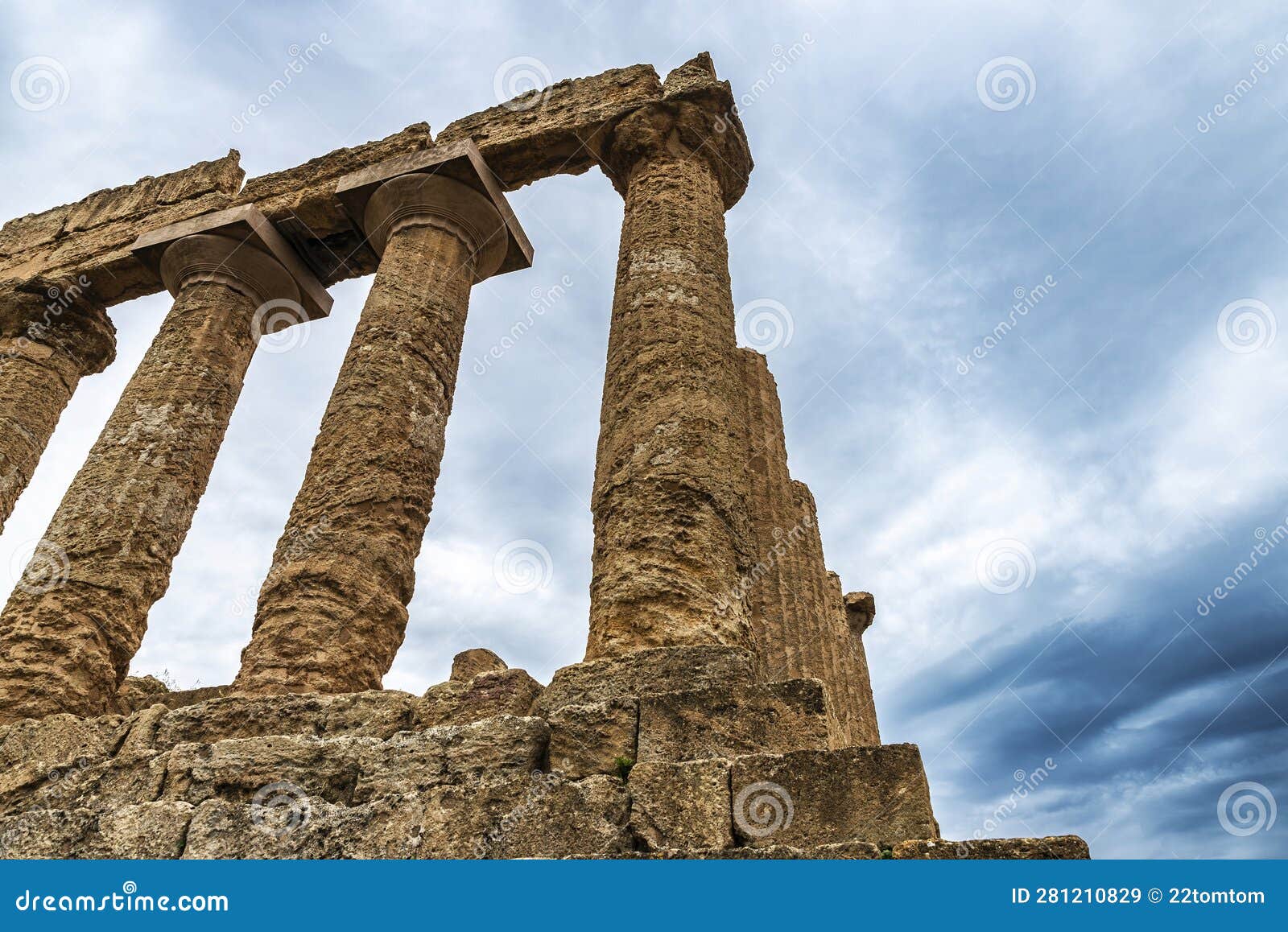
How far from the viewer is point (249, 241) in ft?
32.9

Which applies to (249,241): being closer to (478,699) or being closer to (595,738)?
(478,699)

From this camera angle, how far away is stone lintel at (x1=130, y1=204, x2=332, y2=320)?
32.7 feet

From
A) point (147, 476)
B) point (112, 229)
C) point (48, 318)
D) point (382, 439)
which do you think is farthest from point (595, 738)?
point (112, 229)

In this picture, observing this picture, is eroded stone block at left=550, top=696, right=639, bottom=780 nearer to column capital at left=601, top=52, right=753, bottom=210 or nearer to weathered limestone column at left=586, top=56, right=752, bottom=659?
weathered limestone column at left=586, top=56, right=752, bottom=659

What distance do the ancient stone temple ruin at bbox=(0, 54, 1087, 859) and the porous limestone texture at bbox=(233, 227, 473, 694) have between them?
27mm

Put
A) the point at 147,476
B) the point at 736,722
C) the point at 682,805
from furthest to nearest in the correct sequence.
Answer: the point at 147,476
the point at 736,722
the point at 682,805

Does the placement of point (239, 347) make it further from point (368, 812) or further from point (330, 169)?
point (368, 812)

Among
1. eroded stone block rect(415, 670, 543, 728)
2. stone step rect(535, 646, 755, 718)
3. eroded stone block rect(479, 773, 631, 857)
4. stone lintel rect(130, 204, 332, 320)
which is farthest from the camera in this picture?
stone lintel rect(130, 204, 332, 320)

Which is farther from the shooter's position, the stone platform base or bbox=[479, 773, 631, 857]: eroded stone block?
bbox=[479, 773, 631, 857]: eroded stone block

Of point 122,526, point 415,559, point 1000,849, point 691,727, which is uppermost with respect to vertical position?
point 122,526

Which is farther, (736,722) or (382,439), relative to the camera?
(382,439)

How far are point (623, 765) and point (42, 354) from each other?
35.4 feet

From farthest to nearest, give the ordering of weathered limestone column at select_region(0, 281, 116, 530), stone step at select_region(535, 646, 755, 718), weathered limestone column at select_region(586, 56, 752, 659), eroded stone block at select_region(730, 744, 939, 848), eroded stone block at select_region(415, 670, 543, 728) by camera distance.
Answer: weathered limestone column at select_region(0, 281, 116, 530) < weathered limestone column at select_region(586, 56, 752, 659) < eroded stone block at select_region(415, 670, 543, 728) < stone step at select_region(535, 646, 755, 718) < eroded stone block at select_region(730, 744, 939, 848)

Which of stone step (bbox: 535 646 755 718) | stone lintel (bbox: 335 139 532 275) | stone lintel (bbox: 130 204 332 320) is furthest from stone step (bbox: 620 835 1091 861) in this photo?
stone lintel (bbox: 130 204 332 320)
